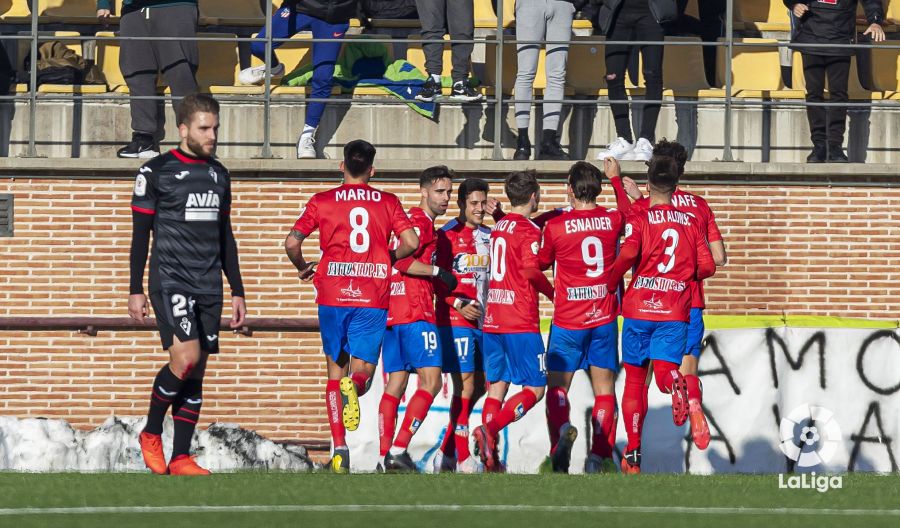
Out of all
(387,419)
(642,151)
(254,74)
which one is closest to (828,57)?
(642,151)

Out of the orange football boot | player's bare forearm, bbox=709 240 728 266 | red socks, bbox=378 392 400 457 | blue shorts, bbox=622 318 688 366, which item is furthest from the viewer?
red socks, bbox=378 392 400 457

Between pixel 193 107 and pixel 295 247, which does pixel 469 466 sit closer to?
pixel 295 247

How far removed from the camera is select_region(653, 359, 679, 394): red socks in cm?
1005

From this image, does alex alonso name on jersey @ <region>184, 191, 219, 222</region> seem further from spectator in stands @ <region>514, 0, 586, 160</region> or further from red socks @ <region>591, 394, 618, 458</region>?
spectator in stands @ <region>514, 0, 586, 160</region>

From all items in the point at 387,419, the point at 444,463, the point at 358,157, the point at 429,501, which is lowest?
the point at 444,463

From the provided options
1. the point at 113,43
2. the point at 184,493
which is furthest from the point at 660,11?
the point at 184,493

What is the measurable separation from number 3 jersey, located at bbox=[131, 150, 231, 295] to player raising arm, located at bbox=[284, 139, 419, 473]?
132 cm

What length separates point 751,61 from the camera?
54.8ft

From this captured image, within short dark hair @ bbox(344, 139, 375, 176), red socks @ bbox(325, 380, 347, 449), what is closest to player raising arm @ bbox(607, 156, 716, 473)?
short dark hair @ bbox(344, 139, 375, 176)

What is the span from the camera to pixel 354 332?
1028cm

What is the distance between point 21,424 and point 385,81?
203 inches

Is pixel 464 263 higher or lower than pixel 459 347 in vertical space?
higher

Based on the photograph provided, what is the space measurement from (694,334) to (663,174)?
1181 millimetres

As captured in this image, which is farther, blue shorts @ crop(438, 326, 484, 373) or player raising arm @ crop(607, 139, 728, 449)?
blue shorts @ crop(438, 326, 484, 373)
